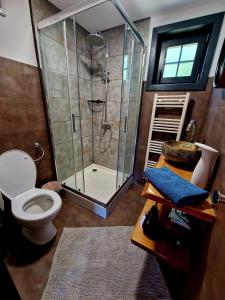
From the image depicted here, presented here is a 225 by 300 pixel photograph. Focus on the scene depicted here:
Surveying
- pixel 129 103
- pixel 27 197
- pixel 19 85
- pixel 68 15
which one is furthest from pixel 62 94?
pixel 27 197

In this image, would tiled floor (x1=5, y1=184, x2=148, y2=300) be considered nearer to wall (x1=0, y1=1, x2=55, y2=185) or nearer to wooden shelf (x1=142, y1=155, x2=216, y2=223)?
wall (x1=0, y1=1, x2=55, y2=185)

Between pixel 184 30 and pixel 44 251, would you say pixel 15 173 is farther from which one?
pixel 184 30

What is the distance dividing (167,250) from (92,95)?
2450 mm

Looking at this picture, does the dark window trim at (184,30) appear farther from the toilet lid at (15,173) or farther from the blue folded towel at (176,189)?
the toilet lid at (15,173)

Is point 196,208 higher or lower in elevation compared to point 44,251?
higher

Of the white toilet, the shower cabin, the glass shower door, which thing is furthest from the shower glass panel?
the glass shower door

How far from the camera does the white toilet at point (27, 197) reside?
1.21 m

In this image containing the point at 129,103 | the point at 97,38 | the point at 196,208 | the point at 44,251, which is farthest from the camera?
the point at 129,103

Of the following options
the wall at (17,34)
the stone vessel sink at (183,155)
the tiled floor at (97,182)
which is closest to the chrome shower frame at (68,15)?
the wall at (17,34)

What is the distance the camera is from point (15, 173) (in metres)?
1.42

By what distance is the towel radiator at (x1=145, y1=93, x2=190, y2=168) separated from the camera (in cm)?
169

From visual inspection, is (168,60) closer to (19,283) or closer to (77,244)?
(77,244)

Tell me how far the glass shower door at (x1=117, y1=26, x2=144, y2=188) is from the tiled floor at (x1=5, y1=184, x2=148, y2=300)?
408mm

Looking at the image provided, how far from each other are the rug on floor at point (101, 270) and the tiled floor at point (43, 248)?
0.08 m
